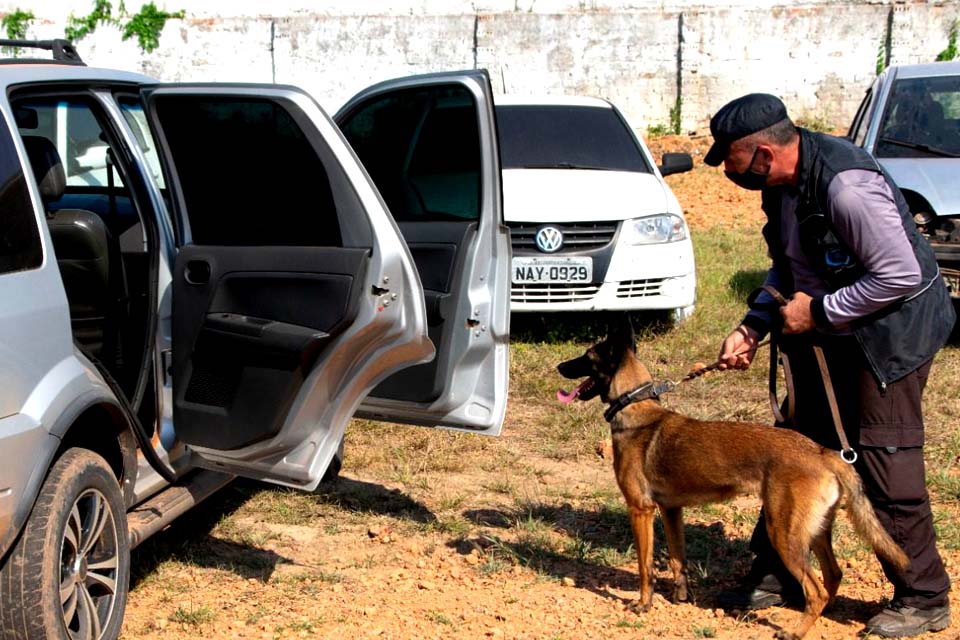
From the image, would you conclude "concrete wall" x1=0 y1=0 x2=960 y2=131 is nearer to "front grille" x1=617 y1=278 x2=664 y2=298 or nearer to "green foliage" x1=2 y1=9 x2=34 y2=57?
"green foliage" x1=2 y1=9 x2=34 y2=57

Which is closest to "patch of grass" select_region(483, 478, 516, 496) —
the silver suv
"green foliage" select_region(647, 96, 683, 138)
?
the silver suv

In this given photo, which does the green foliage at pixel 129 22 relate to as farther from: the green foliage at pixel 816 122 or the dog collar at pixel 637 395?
Result: the dog collar at pixel 637 395

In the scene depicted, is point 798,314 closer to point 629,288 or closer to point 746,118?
point 746,118

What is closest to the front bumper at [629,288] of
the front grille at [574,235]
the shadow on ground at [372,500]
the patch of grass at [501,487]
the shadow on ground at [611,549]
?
the front grille at [574,235]

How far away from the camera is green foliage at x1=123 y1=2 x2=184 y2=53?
19484 mm

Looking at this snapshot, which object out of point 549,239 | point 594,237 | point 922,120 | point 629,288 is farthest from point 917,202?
point 549,239

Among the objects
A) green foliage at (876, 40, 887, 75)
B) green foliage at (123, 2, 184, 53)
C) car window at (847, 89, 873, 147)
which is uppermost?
green foliage at (123, 2, 184, 53)

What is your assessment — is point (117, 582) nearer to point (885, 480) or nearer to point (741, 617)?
point (741, 617)

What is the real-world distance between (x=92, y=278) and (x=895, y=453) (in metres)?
3.02

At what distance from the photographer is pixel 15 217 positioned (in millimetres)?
3271

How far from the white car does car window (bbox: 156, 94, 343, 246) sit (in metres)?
3.92

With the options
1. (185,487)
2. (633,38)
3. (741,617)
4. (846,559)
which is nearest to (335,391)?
(185,487)

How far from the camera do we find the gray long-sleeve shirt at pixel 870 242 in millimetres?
3529

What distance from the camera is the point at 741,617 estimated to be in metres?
4.12
